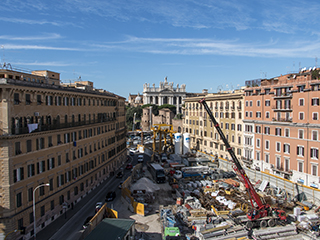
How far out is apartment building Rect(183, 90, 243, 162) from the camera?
57.5m

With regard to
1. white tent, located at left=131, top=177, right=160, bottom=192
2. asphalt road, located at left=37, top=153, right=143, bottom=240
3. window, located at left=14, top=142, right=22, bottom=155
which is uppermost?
window, located at left=14, top=142, right=22, bottom=155

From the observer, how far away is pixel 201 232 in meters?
27.7

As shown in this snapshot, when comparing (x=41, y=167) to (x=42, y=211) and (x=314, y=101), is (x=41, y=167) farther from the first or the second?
(x=314, y=101)

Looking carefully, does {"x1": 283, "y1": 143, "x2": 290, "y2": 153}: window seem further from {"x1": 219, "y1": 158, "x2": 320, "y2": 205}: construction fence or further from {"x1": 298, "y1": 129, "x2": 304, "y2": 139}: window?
{"x1": 219, "y1": 158, "x2": 320, "y2": 205}: construction fence

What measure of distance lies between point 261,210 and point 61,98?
28.8 meters

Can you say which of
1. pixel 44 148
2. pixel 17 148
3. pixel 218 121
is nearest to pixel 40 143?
pixel 44 148

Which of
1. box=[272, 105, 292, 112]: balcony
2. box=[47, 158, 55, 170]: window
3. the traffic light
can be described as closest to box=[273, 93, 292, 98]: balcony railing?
box=[272, 105, 292, 112]: balcony

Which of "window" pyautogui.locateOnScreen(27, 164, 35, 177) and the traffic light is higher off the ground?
"window" pyautogui.locateOnScreen(27, 164, 35, 177)

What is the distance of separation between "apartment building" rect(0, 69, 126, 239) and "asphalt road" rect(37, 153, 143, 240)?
35.3 inches

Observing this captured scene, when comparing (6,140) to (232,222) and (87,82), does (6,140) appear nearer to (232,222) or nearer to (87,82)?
(232,222)

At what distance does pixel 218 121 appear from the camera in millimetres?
64625

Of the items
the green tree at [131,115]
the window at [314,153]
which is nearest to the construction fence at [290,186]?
the window at [314,153]

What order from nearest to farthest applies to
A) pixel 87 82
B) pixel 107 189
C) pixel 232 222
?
pixel 232 222 < pixel 107 189 < pixel 87 82

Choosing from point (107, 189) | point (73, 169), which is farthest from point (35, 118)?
point (107, 189)
